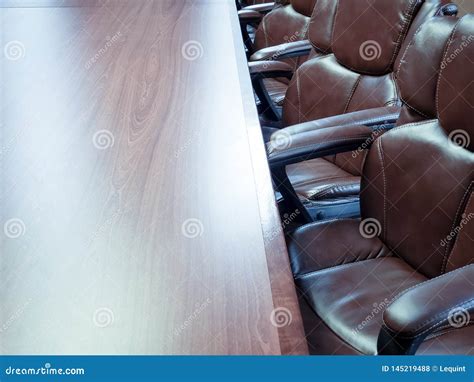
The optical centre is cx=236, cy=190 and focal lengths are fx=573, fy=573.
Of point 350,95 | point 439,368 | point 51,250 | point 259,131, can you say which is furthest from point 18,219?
point 350,95

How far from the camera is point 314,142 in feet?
4.76

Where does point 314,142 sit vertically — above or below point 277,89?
above

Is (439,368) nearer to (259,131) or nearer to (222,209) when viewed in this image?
(222,209)

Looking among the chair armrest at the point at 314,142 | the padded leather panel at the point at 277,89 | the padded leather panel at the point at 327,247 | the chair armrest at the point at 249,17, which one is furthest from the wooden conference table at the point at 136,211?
the chair armrest at the point at 249,17

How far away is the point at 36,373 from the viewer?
705 millimetres

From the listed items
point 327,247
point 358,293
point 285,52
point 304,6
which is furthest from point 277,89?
point 358,293

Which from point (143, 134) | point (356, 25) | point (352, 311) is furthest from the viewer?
point (356, 25)

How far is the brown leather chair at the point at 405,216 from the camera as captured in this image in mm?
1183

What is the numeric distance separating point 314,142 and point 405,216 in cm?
29

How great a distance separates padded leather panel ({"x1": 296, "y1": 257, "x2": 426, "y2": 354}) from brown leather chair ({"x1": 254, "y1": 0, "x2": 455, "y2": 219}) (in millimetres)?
322

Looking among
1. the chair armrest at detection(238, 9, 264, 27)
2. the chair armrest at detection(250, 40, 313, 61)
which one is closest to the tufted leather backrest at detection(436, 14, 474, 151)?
the chair armrest at detection(250, 40, 313, 61)

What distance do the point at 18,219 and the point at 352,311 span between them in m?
0.69

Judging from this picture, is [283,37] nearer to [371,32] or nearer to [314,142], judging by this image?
[371,32]

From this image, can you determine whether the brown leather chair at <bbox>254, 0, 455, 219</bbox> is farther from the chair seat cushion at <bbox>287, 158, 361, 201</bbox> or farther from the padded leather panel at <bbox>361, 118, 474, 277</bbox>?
the padded leather panel at <bbox>361, 118, 474, 277</bbox>
